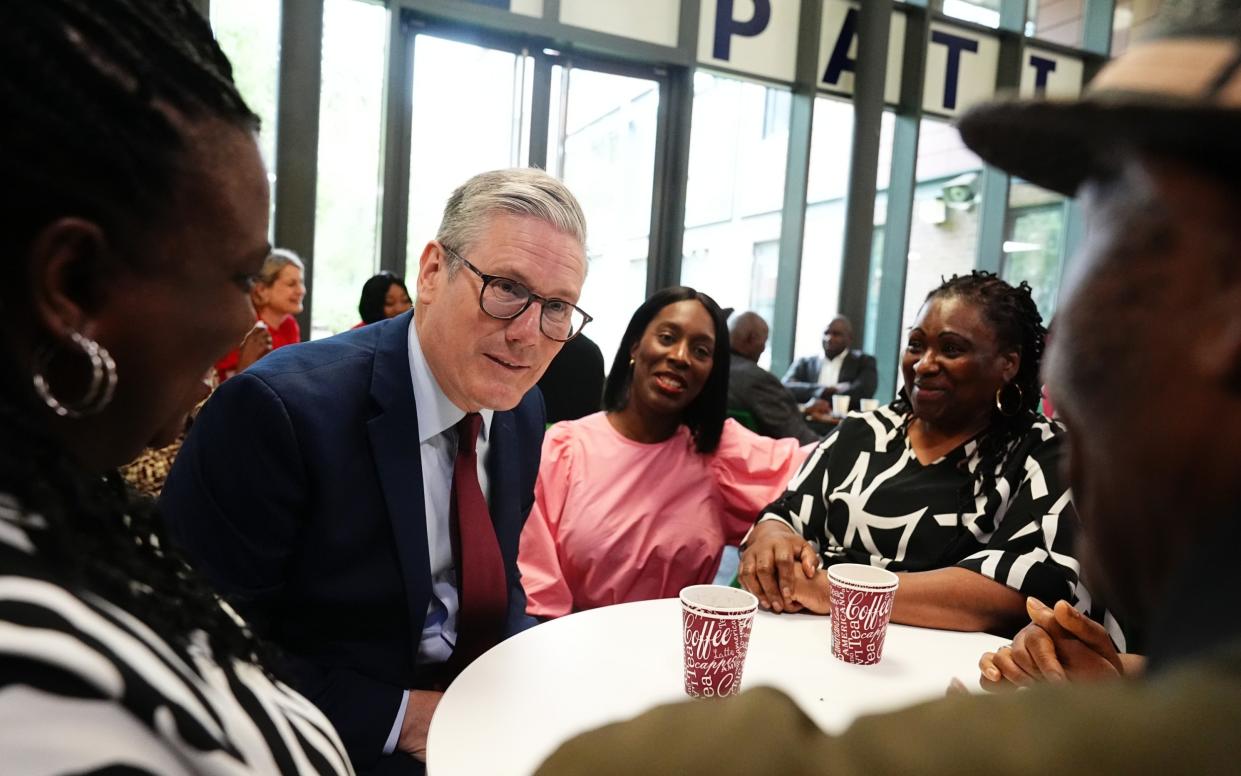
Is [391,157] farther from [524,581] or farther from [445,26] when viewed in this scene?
[524,581]

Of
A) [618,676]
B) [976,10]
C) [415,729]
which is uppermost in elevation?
[976,10]

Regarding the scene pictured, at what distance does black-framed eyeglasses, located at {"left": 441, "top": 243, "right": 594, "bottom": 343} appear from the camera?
1.52m

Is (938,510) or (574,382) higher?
(574,382)

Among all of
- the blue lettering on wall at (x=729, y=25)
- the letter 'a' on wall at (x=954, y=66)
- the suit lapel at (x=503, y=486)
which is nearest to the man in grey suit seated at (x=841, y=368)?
the blue lettering on wall at (x=729, y=25)

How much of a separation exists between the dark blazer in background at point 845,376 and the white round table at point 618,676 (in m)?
4.79

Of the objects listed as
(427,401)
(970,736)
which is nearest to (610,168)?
(427,401)

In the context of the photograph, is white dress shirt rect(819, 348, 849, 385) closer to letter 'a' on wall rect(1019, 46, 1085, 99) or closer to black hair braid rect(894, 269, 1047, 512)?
Answer: letter 'a' on wall rect(1019, 46, 1085, 99)

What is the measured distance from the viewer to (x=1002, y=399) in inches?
73.1

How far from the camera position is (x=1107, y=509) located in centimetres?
36

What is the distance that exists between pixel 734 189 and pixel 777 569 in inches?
224

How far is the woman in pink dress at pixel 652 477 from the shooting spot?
84.8 inches

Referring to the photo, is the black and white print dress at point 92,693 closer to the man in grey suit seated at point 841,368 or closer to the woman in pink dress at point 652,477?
the woman in pink dress at point 652,477

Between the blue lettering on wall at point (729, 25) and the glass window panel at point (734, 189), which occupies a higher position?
the blue lettering on wall at point (729, 25)

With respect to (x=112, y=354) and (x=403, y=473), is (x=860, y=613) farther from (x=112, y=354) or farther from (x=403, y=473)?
(x=112, y=354)
